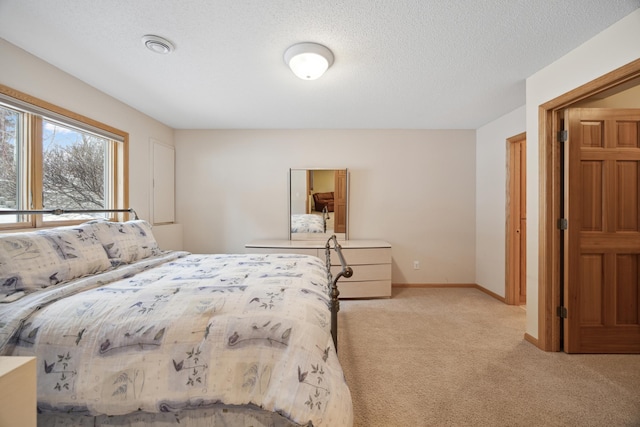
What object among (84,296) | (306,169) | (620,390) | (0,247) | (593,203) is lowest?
(620,390)

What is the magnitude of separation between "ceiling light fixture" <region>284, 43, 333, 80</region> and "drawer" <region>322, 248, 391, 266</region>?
2.14 meters

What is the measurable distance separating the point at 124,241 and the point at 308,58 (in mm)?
2030

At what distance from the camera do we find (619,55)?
164 cm

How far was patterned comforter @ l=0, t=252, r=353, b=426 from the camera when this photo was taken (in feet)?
3.30

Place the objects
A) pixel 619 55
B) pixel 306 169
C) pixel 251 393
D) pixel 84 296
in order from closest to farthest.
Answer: pixel 251 393
pixel 84 296
pixel 619 55
pixel 306 169

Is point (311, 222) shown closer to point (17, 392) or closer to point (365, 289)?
point (365, 289)

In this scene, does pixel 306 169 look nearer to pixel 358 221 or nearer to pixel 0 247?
pixel 358 221

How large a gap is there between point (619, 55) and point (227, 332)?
9.21ft

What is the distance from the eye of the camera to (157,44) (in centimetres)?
177

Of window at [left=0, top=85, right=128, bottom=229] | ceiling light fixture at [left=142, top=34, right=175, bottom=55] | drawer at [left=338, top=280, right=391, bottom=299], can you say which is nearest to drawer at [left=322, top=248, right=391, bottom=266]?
drawer at [left=338, top=280, right=391, bottom=299]

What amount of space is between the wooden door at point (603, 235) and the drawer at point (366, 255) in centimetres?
176

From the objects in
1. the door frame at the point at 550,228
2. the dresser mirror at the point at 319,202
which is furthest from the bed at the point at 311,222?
the door frame at the point at 550,228

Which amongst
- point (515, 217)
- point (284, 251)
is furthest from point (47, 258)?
point (515, 217)

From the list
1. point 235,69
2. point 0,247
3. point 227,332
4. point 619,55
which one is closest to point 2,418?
point 227,332
